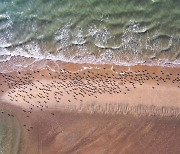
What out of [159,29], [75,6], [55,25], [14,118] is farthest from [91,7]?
[14,118]

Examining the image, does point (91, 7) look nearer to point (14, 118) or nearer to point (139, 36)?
point (139, 36)

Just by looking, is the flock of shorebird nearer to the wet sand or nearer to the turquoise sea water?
the wet sand

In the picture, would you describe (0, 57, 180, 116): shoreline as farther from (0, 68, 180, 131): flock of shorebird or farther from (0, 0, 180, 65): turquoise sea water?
(0, 0, 180, 65): turquoise sea water

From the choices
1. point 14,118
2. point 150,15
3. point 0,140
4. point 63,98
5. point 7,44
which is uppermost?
point 150,15

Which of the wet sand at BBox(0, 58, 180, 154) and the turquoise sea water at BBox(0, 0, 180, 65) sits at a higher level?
the turquoise sea water at BBox(0, 0, 180, 65)

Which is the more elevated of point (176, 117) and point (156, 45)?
point (156, 45)

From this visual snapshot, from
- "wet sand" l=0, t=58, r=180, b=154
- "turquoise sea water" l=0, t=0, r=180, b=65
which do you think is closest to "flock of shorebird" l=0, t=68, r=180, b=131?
"wet sand" l=0, t=58, r=180, b=154

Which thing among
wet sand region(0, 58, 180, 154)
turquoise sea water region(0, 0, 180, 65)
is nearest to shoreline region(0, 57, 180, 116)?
wet sand region(0, 58, 180, 154)
